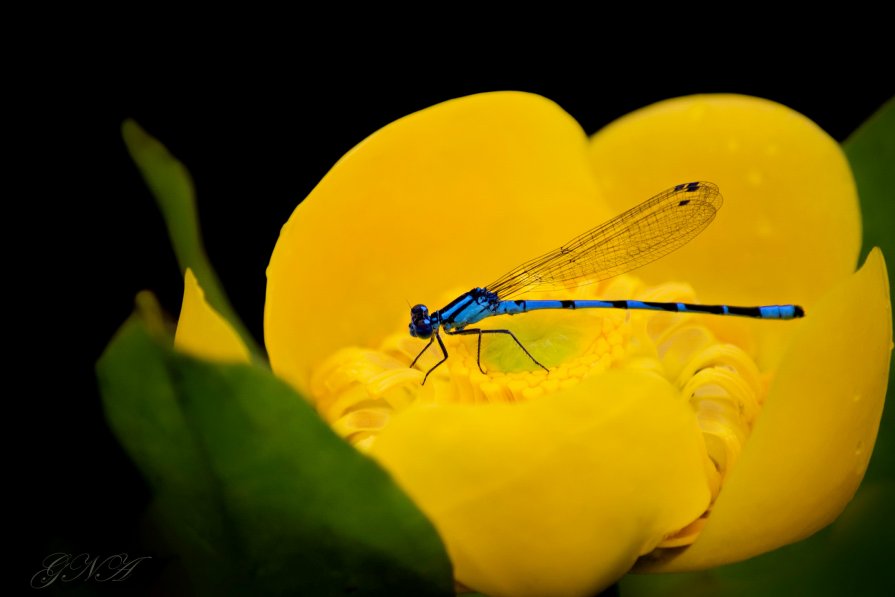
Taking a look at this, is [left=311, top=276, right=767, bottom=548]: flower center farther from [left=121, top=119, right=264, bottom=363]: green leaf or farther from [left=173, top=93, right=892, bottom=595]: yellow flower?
[left=121, top=119, right=264, bottom=363]: green leaf

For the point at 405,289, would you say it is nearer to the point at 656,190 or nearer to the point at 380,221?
the point at 380,221

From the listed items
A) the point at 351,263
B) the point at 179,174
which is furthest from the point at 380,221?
the point at 179,174

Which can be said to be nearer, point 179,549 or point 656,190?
point 179,549

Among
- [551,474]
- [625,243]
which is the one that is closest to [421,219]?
[625,243]

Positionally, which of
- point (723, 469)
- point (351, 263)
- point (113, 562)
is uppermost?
point (351, 263)

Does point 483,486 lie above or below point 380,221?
below

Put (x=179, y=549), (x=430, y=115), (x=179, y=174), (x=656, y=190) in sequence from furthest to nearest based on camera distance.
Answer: (x=656, y=190)
(x=430, y=115)
(x=179, y=174)
(x=179, y=549)

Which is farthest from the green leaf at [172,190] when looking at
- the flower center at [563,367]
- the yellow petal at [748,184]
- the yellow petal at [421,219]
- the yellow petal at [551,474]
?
the yellow petal at [748,184]
